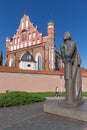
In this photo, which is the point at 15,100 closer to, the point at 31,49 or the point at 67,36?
the point at 67,36

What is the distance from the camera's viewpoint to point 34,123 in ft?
26.7

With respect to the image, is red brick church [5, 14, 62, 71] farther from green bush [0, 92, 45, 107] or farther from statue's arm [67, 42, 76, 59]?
statue's arm [67, 42, 76, 59]

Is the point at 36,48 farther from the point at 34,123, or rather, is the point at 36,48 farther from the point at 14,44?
the point at 34,123

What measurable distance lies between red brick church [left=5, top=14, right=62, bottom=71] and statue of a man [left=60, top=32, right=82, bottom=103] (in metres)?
40.7

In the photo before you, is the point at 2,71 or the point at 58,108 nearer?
the point at 58,108

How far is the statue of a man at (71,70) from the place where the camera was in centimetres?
960

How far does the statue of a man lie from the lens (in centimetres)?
960

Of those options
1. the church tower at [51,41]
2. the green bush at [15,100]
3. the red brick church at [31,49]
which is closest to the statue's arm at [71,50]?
the green bush at [15,100]

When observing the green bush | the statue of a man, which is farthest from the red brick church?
the statue of a man

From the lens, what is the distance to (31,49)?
54.7m

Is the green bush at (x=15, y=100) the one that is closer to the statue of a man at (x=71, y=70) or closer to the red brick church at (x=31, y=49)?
the statue of a man at (x=71, y=70)

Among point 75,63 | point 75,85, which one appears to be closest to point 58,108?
point 75,85

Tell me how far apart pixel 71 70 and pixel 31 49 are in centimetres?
4529

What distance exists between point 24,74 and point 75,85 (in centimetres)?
2676
